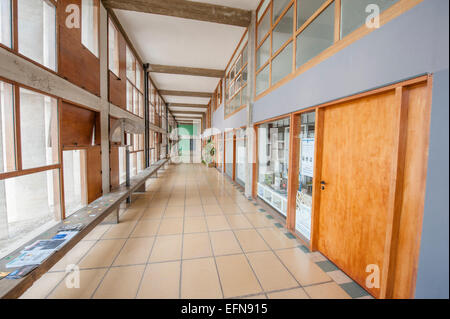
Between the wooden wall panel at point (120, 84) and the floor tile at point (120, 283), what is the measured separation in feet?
11.9

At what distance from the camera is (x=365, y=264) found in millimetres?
1931

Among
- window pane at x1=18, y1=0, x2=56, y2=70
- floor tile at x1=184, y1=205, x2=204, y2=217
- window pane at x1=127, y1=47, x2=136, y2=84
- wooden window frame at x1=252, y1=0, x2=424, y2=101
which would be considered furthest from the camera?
window pane at x1=127, y1=47, x2=136, y2=84

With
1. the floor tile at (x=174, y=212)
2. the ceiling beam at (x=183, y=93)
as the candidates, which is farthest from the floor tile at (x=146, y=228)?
the ceiling beam at (x=183, y=93)

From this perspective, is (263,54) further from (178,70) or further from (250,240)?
(178,70)

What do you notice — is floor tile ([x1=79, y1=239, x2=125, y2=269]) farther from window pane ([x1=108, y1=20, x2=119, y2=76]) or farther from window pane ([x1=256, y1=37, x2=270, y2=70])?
window pane ([x1=256, y1=37, x2=270, y2=70])

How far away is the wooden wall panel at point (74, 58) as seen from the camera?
2666 millimetres

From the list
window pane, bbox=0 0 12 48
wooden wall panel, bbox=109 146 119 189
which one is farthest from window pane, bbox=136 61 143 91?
window pane, bbox=0 0 12 48

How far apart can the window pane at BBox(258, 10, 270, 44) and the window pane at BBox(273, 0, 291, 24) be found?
0.97 ft

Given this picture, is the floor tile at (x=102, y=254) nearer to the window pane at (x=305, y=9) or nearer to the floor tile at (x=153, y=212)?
the floor tile at (x=153, y=212)

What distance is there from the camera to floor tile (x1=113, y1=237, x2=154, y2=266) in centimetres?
242

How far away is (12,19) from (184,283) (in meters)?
3.25

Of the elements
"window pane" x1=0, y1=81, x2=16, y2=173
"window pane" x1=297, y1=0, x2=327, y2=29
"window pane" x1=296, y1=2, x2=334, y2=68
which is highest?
"window pane" x1=297, y1=0, x2=327, y2=29
